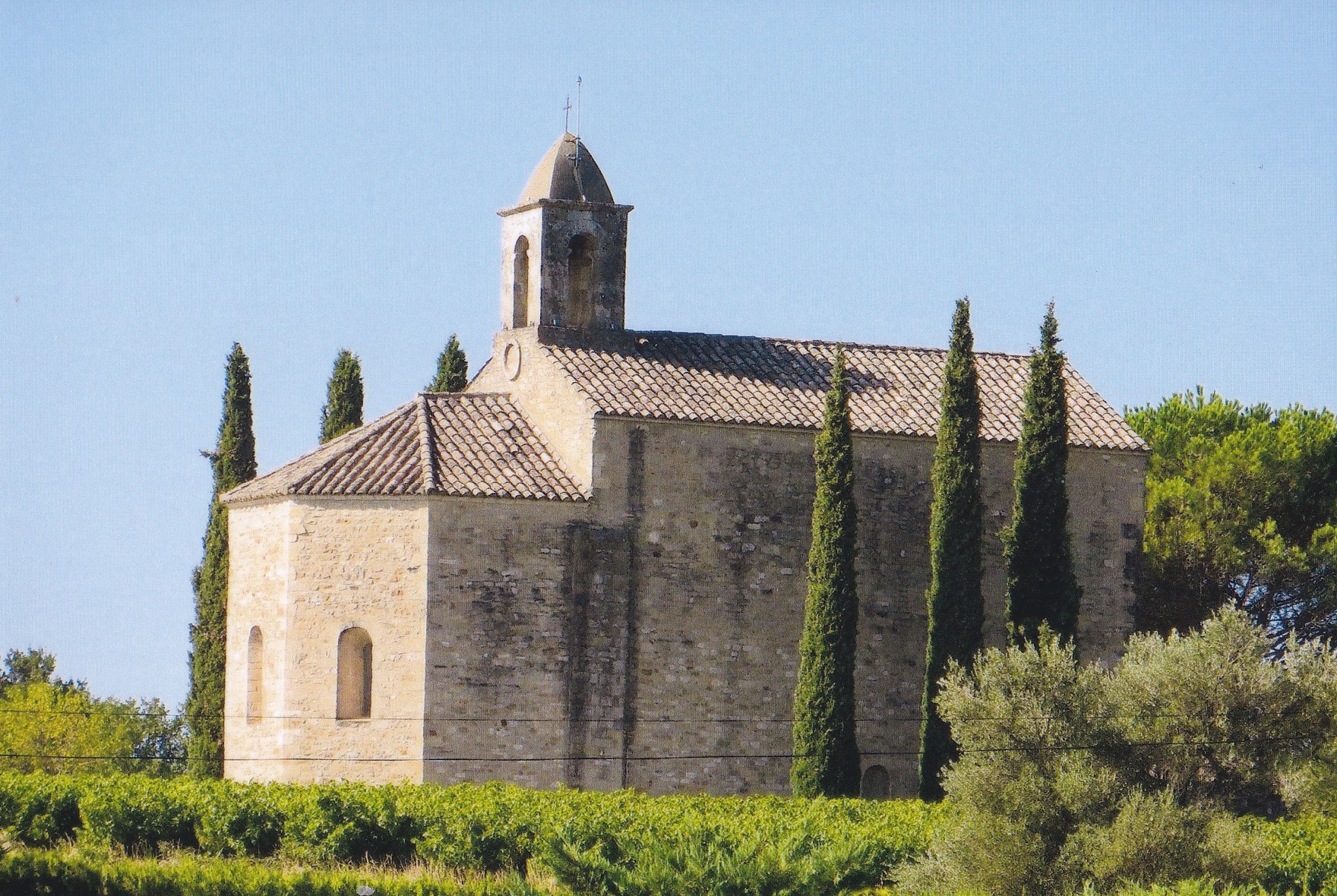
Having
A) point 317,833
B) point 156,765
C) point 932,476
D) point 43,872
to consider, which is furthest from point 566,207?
point 156,765

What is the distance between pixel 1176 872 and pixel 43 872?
1323 cm

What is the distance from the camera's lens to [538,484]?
32094mm

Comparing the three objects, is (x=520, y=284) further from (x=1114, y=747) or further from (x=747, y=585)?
(x=1114, y=747)

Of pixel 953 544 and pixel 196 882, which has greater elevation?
pixel 953 544

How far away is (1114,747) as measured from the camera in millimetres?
25453

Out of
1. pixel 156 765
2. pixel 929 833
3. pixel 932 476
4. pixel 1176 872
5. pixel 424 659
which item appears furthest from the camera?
pixel 156 765

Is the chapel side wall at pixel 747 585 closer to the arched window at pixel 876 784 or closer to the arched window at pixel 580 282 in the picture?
the arched window at pixel 876 784

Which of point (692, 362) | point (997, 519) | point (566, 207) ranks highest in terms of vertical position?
point (566, 207)

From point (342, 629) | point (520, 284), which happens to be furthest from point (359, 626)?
point (520, 284)

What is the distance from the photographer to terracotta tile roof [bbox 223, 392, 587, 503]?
104 ft

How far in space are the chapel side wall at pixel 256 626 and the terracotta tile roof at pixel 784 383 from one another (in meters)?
5.46

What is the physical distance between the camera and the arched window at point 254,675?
3288cm

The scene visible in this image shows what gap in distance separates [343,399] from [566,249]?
6.28 metres

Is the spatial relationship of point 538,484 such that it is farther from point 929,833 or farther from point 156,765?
point 156,765
